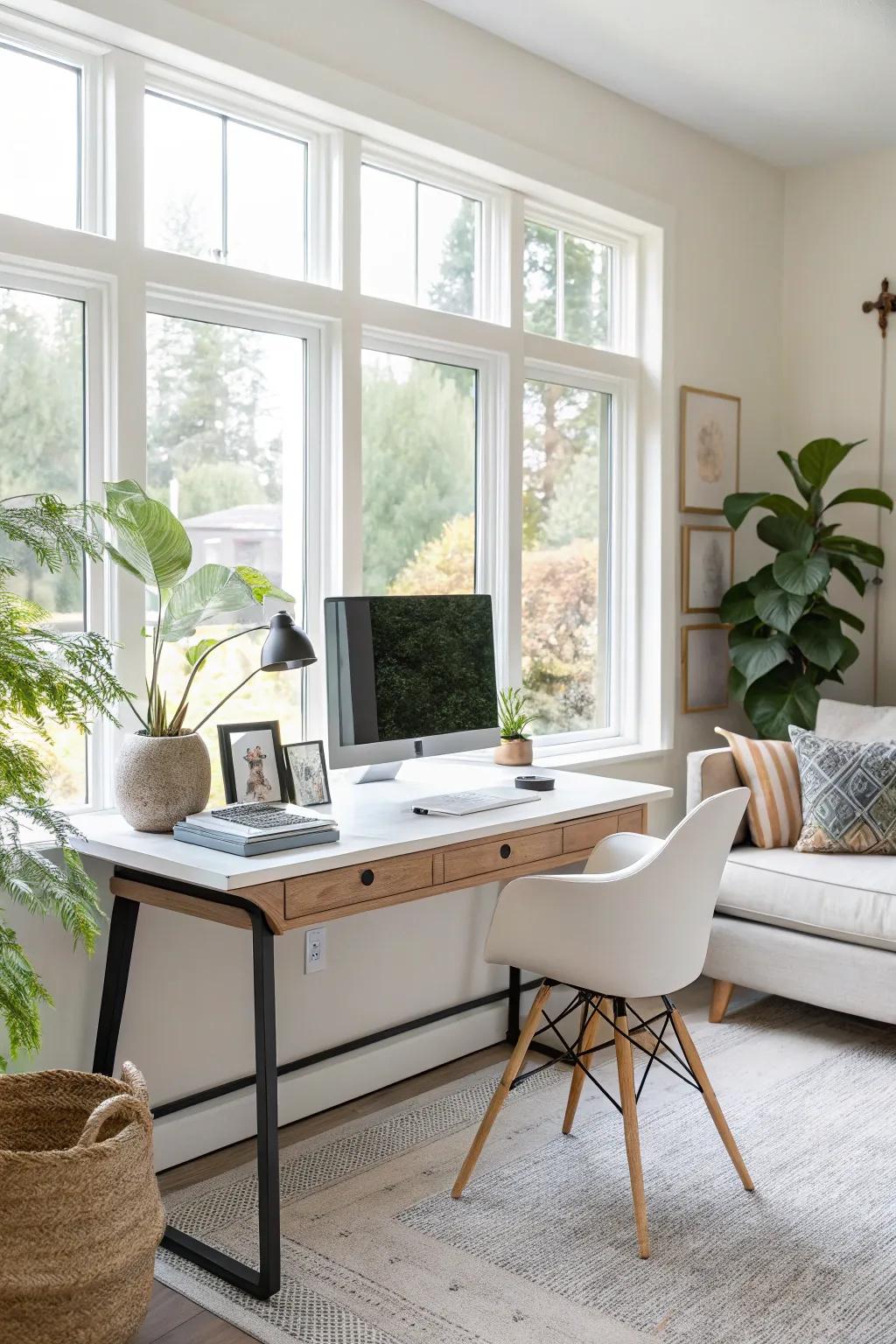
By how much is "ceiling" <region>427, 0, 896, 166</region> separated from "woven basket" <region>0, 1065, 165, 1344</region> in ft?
9.51

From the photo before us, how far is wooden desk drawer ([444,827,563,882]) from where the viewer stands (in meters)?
2.53

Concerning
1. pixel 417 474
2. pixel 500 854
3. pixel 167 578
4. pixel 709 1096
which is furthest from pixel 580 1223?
pixel 417 474

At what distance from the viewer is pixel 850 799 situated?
347 centimetres

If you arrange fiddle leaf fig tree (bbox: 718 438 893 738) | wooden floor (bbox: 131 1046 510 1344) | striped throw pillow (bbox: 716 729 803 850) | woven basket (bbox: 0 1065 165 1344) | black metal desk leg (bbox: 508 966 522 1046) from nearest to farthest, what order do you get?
Result: 1. woven basket (bbox: 0 1065 165 1344)
2. wooden floor (bbox: 131 1046 510 1344)
3. black metal desk leg (bbox: 508 966 522 1046)
4. striped throw pillow (bbox: 716 729 803 850)
5. fiddle leaf fig tree (bbox: 718 438 893 738)

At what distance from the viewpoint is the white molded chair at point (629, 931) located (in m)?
A: 2.26

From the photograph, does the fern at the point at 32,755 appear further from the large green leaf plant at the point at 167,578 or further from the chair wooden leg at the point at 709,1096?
the chair wooden leg at the point at 709,1096

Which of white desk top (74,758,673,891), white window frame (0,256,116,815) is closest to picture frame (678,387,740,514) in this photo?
white desk top (74,758,673,891)

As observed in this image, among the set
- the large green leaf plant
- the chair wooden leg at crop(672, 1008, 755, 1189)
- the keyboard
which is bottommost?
the chair wooden leg at crop(672, 1008, 755, 1189)

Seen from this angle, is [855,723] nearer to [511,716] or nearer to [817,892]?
[817,892]

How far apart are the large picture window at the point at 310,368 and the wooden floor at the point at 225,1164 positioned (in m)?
0.85

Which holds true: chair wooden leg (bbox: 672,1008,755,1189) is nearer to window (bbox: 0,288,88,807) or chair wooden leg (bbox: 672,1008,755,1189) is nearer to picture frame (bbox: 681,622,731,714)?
window (bbox: 0,288,88,807)

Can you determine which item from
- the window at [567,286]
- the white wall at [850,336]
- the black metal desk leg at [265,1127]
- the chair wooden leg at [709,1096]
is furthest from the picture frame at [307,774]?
the white wall at [850,336]

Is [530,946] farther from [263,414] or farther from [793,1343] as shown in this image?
[263,414]

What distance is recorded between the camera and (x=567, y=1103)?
9.28 ft
